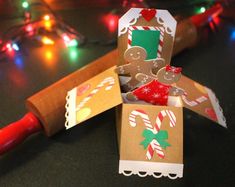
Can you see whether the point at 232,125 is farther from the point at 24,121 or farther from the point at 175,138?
the point at 24,121

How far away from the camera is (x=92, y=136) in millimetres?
665

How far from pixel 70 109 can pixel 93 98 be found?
1.8 inches

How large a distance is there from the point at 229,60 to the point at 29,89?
0.53 m

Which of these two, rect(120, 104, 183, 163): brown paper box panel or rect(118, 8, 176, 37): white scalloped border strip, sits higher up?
rect(118, 8, 176, 37): white scalloped border strip

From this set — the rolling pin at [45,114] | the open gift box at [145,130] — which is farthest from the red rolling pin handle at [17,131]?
the open gift box at [145,130]

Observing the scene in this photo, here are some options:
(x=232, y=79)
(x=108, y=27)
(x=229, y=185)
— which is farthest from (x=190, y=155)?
(x=108, y=27)

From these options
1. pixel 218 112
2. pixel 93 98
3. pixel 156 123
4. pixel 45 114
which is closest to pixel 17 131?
pixel 45 114

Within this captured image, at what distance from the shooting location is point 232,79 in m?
0.82

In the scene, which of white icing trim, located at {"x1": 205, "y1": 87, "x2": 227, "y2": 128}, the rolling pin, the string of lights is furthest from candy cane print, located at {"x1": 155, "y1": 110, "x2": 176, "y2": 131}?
the string of lights

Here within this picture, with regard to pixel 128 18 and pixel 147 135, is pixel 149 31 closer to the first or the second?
pixel 128 18

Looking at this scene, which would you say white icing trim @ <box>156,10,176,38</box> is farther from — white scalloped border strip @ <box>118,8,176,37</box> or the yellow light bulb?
the yellow light bulb

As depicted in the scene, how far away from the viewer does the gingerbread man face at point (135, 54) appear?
1.73 feet

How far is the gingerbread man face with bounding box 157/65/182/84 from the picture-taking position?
493 millimetres

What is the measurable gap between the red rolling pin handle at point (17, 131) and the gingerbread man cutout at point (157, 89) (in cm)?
20
